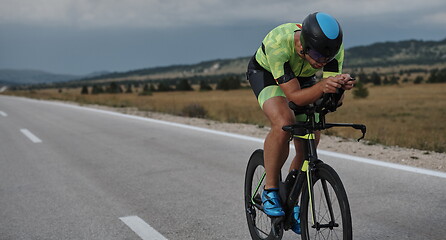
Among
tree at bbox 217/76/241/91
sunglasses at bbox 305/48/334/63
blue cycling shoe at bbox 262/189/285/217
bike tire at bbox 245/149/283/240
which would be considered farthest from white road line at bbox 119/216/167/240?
tree at bbox 217/76/241/91

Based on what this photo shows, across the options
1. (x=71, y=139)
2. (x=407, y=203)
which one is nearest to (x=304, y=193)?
(x=407, y=203)

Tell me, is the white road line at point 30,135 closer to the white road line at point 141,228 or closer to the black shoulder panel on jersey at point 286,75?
the white road line at point 141,228

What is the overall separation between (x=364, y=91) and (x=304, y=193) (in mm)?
43975

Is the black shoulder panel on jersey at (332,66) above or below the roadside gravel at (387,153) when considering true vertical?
above

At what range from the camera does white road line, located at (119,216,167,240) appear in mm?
4152

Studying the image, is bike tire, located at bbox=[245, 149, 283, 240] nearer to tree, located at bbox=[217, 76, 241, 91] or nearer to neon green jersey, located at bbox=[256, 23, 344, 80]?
neon green jersey, located at bbox=[256, 23, 344, 80]

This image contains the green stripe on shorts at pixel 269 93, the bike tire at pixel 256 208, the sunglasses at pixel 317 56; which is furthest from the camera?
the bike tire at pixel 256 208

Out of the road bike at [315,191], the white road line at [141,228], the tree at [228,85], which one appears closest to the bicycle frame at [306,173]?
the road bike at [315,191]

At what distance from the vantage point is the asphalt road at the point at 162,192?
4297 millimetres

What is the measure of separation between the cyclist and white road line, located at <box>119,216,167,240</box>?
1193 millimetres

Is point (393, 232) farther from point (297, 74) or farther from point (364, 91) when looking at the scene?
point (364, 91)

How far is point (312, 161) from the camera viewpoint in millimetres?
2971

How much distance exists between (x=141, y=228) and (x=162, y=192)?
135 cm

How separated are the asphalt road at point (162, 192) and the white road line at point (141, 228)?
10mm
